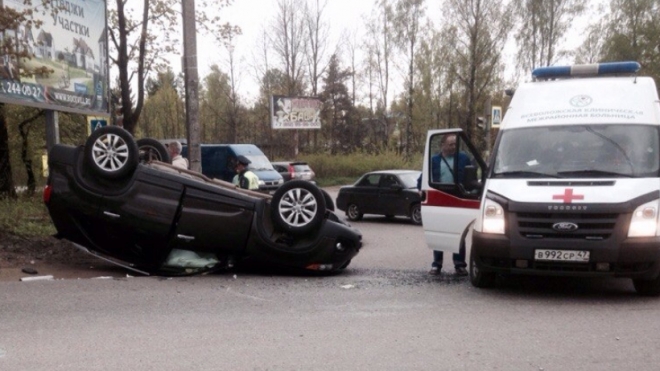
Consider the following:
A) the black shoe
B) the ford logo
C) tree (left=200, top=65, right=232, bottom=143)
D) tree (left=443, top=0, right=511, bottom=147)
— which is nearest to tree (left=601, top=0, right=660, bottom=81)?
tree (left=443, top=0, right=511, bottom=147)

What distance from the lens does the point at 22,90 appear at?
12625 mm

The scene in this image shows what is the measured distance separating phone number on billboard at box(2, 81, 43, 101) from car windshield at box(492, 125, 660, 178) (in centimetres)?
843

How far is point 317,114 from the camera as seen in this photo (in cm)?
4762

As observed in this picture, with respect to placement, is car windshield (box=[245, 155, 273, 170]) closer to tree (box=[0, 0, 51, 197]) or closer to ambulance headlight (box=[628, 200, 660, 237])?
tree (box=[0, 0, 51, 197])

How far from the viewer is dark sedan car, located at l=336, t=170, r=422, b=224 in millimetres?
19359

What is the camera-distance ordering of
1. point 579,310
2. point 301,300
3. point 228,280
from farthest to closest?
point 228,280 → point 301,300 → point 579,310

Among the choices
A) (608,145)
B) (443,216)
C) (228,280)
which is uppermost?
(608,145)

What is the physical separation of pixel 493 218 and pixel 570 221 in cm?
80

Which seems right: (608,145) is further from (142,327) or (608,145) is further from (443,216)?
(142,327)

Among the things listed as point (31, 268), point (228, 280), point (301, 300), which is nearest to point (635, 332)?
point (301, 300)

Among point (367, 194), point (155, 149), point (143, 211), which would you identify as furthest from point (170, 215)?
point (367, 194)

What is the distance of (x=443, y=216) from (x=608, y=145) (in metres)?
2.21

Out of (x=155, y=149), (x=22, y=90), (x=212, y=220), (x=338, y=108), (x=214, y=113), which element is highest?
(x=338, y=108)

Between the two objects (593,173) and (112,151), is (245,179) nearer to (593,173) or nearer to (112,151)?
(112,151)
